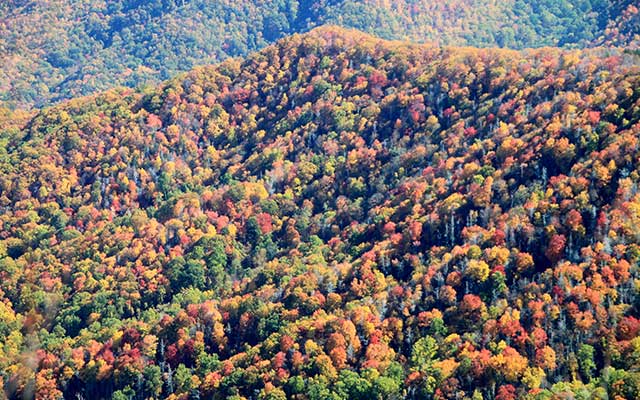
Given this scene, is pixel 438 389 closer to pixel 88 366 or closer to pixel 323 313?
pixel 323 313

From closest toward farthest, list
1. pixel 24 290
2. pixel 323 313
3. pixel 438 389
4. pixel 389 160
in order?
pixel 438 389 < pixel 323 313 < pixel 24 290 < pixel 389 160

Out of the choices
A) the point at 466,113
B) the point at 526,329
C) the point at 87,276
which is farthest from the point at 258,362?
the point at 466,113

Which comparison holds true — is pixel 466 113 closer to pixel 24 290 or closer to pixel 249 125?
pixel 249 125

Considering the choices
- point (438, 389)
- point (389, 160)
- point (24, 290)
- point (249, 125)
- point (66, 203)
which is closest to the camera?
point (438, 389)

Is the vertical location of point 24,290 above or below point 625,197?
below

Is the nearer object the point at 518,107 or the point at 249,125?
the point at 518,107

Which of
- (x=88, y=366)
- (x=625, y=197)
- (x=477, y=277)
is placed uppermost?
(x=625, y=197)
